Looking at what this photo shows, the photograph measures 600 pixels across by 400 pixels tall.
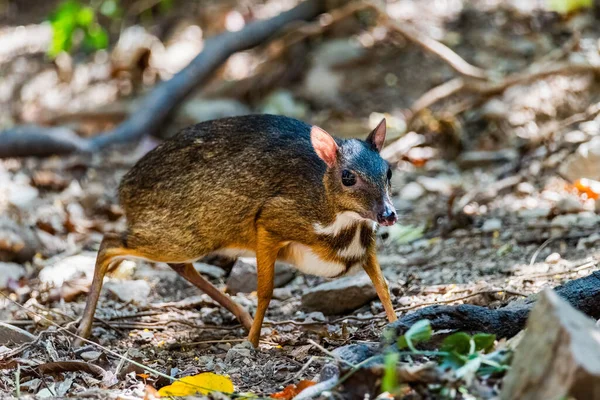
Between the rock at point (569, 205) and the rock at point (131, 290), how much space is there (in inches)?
117

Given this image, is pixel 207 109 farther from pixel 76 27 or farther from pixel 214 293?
pixel 214 293

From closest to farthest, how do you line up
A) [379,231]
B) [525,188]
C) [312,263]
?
[312,263]
[379,231]
[525,188]

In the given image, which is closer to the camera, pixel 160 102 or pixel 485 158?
pixel 485 158

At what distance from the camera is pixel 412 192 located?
734cm

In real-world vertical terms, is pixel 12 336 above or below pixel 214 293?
above

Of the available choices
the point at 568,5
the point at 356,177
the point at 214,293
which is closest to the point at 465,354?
the point at 356,177

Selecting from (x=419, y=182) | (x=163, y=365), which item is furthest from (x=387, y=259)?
(x=163, y=365)

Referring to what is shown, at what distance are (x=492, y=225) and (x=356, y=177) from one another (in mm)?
1997

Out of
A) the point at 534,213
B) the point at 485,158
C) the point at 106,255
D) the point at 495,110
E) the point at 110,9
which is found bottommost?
the point at 485,158

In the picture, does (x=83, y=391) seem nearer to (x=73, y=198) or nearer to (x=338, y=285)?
(x=338, y=285)

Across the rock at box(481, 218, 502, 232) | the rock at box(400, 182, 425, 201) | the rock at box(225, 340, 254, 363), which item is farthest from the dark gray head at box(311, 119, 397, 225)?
the rock at box(400, 182, 425, 201)

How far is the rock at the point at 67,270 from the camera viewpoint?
5938 mm

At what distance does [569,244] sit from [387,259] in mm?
1294

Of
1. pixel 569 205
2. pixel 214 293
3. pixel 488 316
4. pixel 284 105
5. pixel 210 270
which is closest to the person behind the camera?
pixel 488 316
